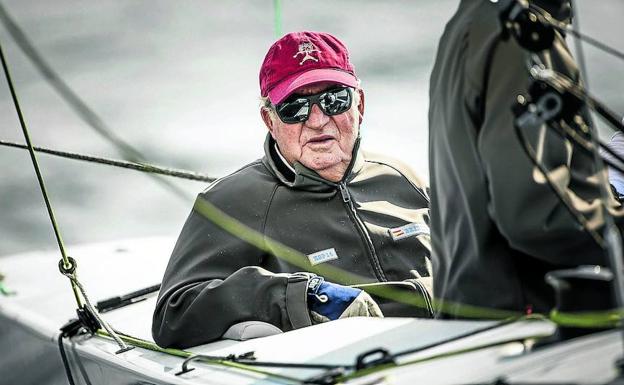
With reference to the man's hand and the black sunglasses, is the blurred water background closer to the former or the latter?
the black sunglasses

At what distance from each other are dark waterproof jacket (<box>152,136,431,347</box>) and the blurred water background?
4.09 meters

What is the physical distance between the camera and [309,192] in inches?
140

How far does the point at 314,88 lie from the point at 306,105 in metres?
0.05

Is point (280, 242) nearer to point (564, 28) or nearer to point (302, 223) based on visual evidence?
point (302, 223)

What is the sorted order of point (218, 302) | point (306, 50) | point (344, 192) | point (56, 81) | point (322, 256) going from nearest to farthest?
point (218, 302), point (322, 256), point (344, 192), point (306, 50), point (56, 81)

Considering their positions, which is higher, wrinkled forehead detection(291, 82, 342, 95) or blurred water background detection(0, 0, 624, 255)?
blurred water background detection(0, 0, 624, 255)

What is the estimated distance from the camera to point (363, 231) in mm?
3451

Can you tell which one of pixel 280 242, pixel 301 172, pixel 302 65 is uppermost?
pixel 302 65

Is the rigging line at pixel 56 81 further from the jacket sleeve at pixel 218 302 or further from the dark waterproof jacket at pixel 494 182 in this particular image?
the dark waterproof jacket at pixel 494 182

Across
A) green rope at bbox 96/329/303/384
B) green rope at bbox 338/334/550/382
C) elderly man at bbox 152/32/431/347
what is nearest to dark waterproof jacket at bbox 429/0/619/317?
green rope at bbox 338/334/550/382

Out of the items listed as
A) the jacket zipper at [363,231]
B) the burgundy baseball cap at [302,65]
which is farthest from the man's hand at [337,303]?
the burgundy baseball cap at [302,65]

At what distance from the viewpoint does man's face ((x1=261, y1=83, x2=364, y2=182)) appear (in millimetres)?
3576

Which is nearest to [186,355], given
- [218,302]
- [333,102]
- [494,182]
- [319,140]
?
[218,302]

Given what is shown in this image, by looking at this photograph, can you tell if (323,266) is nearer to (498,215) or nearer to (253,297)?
(253,297)
